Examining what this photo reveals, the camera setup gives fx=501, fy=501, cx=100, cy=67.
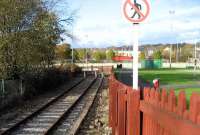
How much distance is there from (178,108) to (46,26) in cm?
3051

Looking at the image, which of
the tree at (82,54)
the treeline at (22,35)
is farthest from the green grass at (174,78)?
the tree at (82,54)

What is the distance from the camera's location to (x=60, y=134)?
1491 centimetres

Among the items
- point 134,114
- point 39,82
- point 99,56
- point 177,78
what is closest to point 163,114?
point 134,114

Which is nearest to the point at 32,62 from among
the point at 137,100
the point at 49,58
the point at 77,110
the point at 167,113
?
the point at 49,58

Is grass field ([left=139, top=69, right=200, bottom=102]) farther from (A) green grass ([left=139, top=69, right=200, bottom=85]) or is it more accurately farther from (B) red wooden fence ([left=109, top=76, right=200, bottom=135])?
(B) red wooden fence ([left=109, top=76, right=200, bottom=135])

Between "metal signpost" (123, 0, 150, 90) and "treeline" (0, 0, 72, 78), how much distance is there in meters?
21.2

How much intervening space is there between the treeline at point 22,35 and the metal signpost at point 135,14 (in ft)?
69.7

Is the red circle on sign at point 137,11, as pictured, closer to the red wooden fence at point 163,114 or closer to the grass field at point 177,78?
the red wooden fence at point 163,114

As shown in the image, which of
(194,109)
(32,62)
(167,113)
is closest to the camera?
(194,109)

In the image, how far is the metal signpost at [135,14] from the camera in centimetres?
896

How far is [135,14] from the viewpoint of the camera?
9227 mm

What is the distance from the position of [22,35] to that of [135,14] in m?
23.9

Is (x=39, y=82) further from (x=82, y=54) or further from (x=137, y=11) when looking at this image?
(x=82, y=54)

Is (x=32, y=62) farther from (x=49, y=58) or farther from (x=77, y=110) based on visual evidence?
(x=77, y=110)
